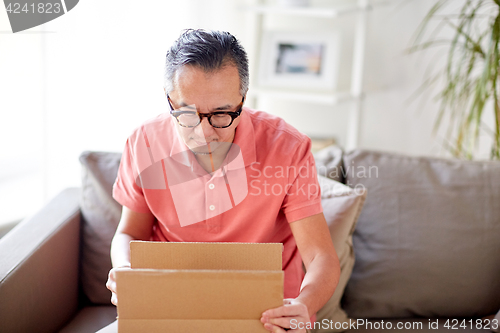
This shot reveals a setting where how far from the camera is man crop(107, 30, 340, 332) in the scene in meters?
1.02

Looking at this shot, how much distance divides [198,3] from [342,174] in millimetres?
1270

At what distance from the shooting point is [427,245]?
141 cm

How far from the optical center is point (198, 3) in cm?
232

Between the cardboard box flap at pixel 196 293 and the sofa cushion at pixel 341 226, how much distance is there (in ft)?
1.81

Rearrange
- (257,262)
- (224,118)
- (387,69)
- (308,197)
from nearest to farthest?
1. (257,262)
2. (224,118)
3. (308,197)
4. (387,69)

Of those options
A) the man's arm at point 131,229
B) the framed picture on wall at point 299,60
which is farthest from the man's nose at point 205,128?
the framed picture on wall at point 299,60

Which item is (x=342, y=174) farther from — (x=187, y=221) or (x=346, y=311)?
(x=187, y=221)

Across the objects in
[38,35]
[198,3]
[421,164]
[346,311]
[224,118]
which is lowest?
[346,311]

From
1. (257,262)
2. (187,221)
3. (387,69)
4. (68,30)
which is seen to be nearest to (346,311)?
(187,221)

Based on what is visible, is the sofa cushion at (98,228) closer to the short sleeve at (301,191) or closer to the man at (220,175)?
the man at (220,175)

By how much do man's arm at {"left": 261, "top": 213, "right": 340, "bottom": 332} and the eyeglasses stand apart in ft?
1.02

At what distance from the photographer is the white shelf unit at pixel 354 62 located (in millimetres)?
2311

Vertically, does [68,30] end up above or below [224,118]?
above

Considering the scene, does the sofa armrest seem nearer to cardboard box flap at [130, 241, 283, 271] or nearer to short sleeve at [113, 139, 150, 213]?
short sleeve at [113, 139, 150, 213]
